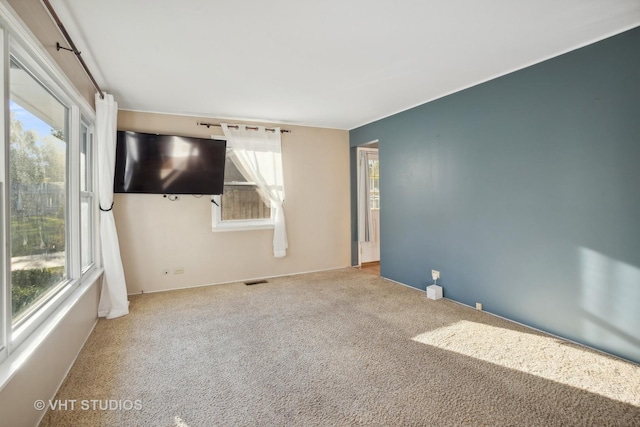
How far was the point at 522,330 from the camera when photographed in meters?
2.95

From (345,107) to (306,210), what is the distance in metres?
1.80

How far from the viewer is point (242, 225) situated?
4.81 m

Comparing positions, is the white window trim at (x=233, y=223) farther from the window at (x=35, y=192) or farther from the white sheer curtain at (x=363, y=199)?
the window at (x=35, y=192)

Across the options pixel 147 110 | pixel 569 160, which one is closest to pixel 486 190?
pixel 569 160

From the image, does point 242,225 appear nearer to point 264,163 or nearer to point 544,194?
point 264,163

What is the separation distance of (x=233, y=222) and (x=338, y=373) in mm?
3076

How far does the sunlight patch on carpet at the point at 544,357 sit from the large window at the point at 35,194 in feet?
9.19

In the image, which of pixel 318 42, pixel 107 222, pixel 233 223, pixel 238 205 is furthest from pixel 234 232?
pixel 318 42

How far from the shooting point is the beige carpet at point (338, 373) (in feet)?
6.03

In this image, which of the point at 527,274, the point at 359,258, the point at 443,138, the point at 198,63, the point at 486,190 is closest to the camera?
the point at 198,63

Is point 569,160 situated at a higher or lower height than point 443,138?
lower

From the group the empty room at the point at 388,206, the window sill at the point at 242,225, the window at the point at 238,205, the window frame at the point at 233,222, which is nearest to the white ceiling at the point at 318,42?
the empty room at the point at 388,206

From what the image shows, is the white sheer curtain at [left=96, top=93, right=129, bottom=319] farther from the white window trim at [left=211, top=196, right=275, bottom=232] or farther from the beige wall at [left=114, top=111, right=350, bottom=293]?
the white window trim at [left=211, top=196, right=275, bottom=232]

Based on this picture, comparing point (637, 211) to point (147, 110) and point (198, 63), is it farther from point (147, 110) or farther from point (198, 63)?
point (147, 110)
